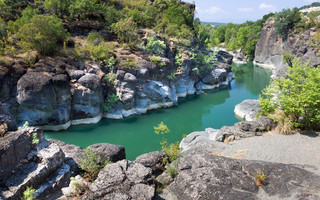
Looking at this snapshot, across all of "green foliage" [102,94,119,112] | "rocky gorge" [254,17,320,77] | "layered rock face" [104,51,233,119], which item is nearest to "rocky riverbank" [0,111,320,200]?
"green foliage" [102,94,119,112]

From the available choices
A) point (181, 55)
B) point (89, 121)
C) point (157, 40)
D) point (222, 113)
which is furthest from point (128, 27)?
point (222, 113)

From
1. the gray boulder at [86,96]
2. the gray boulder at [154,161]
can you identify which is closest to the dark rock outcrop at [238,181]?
the gray boulder at [154,161]

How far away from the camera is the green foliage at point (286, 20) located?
37781 mm

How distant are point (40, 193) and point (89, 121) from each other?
11.4m

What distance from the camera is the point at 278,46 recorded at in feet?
140

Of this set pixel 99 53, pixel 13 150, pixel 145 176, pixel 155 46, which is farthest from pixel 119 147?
pixel 155 46

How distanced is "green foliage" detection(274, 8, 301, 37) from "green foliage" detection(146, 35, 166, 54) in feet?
102

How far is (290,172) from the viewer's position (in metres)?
6.08

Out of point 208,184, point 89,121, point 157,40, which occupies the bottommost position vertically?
point 89,121

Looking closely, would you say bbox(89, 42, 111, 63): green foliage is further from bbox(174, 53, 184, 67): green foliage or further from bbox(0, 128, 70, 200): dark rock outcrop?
bbox(0, 128, 70, 200): dark rock outcrop

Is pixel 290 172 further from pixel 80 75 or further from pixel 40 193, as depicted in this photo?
pixel 80 75

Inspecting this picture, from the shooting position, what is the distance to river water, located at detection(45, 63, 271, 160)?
14211 mm

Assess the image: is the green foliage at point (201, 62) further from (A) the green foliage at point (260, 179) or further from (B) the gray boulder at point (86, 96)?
(A) the green foliage at point (260, 179)

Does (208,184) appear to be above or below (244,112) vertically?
above
